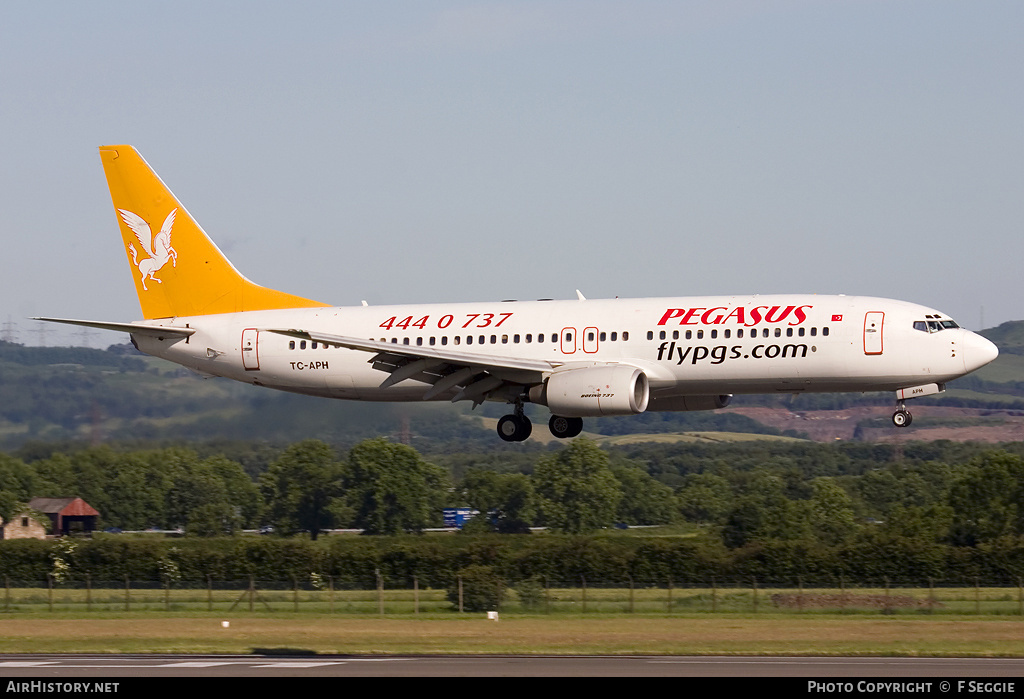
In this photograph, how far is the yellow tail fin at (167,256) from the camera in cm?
5412

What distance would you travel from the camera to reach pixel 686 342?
150ft

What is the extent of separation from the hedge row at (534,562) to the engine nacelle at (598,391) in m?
17.3

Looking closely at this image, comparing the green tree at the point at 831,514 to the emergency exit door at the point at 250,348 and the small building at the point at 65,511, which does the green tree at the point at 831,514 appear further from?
the small building at the point at 65,511

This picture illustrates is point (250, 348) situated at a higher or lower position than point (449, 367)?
higher

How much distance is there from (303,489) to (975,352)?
5703cm

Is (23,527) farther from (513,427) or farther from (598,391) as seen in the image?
(598,391)

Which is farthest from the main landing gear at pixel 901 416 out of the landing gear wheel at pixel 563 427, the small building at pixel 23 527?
the small building at pixel 23 527

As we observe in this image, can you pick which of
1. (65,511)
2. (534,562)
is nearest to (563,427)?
(534,562)

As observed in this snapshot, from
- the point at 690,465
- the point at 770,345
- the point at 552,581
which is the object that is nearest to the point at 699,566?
the point at 552,581

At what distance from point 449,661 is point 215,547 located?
129 feet
